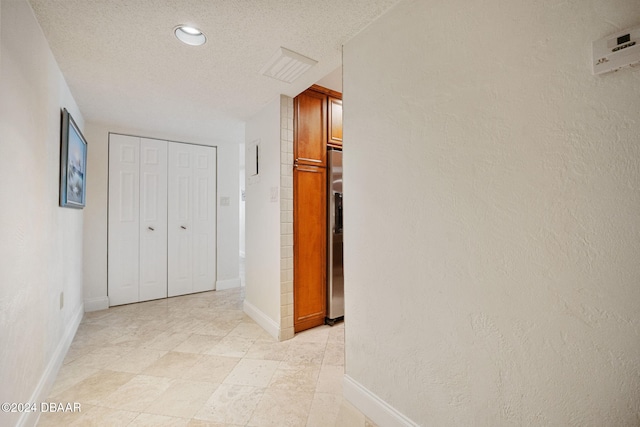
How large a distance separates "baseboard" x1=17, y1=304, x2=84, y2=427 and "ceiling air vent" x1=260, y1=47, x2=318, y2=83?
2504 millimetres

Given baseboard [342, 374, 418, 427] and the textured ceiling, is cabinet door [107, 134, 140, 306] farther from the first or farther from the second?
baseboard [342, 374, 418, 427]

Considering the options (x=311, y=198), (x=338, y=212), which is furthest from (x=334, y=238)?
(x=311, y=198)

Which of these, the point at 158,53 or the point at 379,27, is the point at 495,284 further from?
the point at 158,53

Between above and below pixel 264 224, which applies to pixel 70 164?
above

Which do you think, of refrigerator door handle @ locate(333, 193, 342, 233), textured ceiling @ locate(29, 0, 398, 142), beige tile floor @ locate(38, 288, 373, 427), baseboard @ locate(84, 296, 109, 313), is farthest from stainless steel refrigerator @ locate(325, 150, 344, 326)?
baseboard @ locate(84, 296, 109, 313)

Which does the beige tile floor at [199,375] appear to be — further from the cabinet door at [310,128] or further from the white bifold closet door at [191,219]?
the cabinet door at [310,128]

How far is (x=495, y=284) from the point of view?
105 cm

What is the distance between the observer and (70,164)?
7.48ft

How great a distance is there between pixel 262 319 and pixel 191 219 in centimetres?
203

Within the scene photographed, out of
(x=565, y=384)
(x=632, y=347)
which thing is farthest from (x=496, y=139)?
(x=565, y=384)

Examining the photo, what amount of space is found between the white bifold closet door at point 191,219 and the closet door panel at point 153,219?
3.4 inches

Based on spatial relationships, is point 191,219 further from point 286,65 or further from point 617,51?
point 617,51

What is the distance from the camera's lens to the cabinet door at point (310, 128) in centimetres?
264

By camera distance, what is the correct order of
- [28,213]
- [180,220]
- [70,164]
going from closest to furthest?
1. [28,213]
2. [70,164]
3. [180,220]
